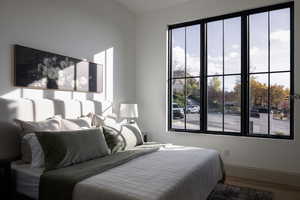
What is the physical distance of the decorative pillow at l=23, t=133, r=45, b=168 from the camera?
2.05 meters

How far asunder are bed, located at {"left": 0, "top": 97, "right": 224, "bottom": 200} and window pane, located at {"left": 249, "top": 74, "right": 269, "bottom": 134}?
1.26 m

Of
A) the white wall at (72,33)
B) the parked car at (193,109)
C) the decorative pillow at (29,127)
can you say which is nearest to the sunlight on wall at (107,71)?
the white wall at (72,33)

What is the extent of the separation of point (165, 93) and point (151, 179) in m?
2.64

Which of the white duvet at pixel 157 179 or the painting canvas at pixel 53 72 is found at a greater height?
the painting canvas at pixel 53 72

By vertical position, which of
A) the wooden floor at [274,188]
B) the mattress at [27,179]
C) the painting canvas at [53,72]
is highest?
the painting canvas at [53,72]

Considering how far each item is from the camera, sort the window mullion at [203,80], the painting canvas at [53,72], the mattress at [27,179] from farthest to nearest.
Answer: the window mullion at [203,80], the painting canvas at [53,72], the mattress at [27,179]

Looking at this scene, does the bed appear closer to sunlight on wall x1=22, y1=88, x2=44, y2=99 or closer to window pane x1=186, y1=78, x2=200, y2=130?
sunlight on wall x1=22, y1=88, x2=44, y2=99

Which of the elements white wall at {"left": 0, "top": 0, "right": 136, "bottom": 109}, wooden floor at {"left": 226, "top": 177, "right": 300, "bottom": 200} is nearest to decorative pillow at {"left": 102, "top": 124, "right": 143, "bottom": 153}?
white wall at {"left": 0, "top": 0, "right": 136, "bottom": 109}

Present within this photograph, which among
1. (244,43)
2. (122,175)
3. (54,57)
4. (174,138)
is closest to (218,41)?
(244,43)

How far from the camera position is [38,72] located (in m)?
2.68

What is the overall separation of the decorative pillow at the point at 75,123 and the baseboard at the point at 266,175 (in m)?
2.45

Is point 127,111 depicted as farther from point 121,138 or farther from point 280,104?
point 280,104

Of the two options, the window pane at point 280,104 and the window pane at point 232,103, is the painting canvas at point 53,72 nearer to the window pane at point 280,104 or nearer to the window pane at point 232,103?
the window pane at point 232,103

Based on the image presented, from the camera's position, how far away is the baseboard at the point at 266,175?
319 cm
